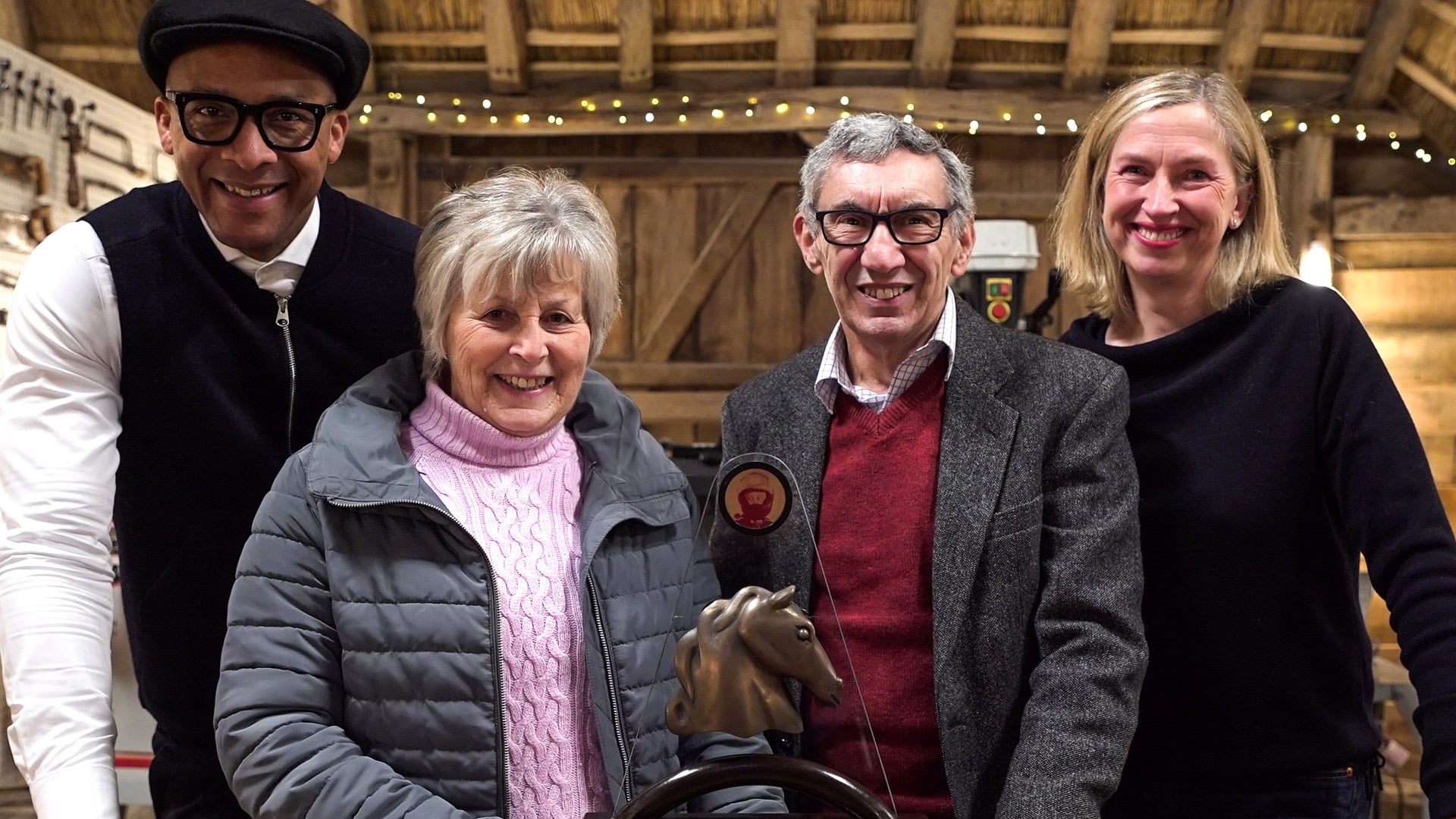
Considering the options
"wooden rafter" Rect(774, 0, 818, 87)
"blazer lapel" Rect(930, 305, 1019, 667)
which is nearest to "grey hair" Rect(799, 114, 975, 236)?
"blazer lapel" Rect(930, 305, 1019, 667)

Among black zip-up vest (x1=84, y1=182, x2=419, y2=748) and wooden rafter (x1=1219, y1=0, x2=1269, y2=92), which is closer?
black zip-up vest (x1=84, y1=182, x2=419, y2=748)

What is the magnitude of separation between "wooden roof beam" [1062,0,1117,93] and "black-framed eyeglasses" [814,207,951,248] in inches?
177

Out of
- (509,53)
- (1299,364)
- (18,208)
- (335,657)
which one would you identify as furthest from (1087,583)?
(509,53)

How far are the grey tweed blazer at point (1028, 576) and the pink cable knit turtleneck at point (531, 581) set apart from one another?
0.24 m

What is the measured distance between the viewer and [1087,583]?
5.09ft

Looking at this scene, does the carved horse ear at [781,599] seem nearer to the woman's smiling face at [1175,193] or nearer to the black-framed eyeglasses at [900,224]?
the black-framed eyeglasses at [900,224]

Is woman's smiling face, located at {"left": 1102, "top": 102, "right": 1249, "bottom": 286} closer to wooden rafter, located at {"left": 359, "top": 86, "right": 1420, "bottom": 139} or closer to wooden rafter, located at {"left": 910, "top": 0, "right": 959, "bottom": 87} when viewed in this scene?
wooden rafter, located at {"left": 910, "top": 0, "right": 959, "bottom": 87}

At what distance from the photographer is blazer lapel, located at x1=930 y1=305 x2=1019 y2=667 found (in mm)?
1563

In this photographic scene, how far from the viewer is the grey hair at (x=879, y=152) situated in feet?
5.53

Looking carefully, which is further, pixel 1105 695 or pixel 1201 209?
pixel 1201 209

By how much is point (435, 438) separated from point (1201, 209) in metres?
1.06

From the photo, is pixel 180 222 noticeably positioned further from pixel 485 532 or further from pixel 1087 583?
pixel 1087 583

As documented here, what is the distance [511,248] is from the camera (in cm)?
150

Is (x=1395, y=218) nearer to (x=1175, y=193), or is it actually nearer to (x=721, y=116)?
(x=721, y=116)
